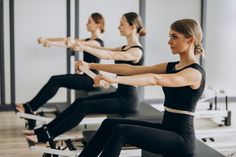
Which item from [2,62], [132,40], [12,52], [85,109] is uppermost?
[132,40]

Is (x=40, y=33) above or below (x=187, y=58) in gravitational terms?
above

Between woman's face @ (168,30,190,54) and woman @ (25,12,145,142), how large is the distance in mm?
1265

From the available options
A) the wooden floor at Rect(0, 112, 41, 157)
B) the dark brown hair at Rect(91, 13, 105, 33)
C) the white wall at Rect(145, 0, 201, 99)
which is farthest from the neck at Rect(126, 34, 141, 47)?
the white wall at Rect(145, 0, 201, 99)

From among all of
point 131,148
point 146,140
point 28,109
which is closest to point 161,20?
point 28,109

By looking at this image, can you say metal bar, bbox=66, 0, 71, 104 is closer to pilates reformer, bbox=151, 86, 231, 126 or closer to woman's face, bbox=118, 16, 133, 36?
pilates reformer, bbox=151, 86, 231, 126

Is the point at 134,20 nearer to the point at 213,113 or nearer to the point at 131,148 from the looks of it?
the point at 131,148

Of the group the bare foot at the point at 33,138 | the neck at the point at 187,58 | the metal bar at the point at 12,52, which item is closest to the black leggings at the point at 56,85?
the bare foot at the point at 33,138

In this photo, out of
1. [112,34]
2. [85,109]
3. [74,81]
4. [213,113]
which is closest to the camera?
[85,109]

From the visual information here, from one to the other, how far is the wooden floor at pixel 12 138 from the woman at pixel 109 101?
47cm

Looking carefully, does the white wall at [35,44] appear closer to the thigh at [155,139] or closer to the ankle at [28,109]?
the ankle at [28,109]

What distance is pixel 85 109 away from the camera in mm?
4125

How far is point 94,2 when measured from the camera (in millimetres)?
6402

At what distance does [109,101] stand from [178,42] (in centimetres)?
147

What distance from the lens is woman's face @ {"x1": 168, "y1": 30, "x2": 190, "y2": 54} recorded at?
289 cm
